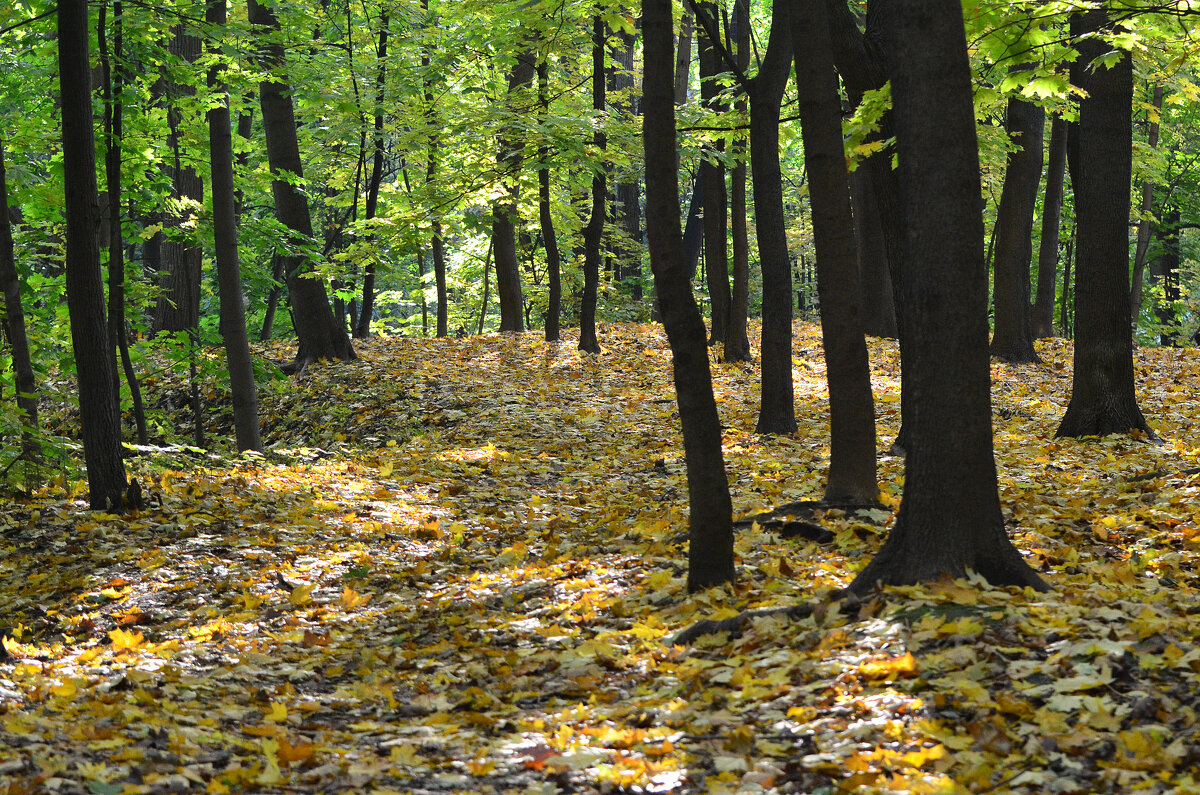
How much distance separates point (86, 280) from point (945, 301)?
685 centimetres

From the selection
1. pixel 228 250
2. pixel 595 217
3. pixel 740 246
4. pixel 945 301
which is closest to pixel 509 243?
pixel 595 217

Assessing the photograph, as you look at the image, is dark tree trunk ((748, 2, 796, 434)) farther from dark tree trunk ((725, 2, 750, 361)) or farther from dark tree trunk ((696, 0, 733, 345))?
dark tree trunk ((696, 0, 733, 345))

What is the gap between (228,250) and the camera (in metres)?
10.2

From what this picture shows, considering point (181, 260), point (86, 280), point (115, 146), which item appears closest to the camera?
point (86, 280)

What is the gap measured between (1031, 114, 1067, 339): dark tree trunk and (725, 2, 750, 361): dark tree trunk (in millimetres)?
6065

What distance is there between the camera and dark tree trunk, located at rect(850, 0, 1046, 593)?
448 cm

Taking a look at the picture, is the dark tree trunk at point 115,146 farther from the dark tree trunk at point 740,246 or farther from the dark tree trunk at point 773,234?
the dark tree trunk at point 740,246

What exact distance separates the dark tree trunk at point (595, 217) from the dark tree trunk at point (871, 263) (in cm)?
463

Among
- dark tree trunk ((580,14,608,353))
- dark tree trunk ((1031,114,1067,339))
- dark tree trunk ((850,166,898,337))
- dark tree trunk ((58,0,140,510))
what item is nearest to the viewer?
dark tree trunk ((58,0,140,510))

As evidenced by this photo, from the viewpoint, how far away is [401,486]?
31.4 ft

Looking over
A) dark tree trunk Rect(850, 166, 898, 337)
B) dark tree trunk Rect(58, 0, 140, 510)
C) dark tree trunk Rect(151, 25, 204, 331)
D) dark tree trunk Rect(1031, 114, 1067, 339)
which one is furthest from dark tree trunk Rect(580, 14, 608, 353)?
dark tree trunk Rect(1031, 114, 1067, 339)

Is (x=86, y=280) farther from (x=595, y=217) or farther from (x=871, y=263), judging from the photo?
(x=871, y=263)

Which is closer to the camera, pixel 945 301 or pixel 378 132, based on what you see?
pixel 945 301

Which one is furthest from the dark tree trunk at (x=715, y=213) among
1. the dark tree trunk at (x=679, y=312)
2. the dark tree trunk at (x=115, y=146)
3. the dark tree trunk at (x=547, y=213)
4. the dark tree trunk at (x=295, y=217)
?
the dark tree trunk at (x=679, y=312)
